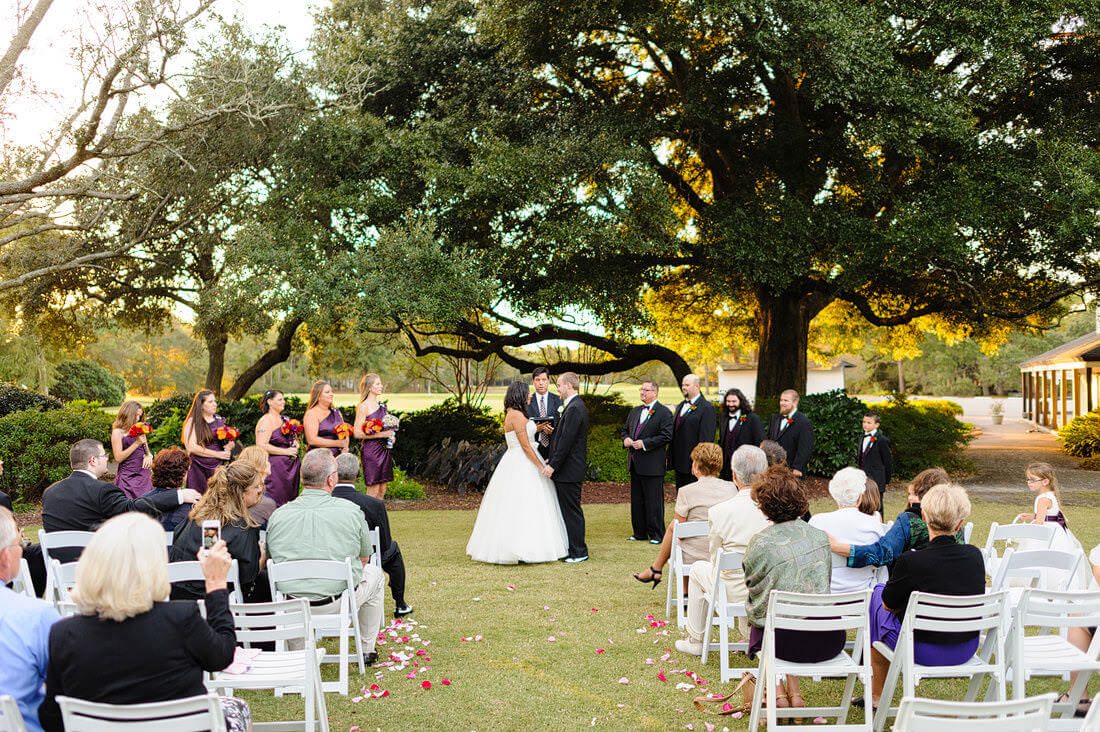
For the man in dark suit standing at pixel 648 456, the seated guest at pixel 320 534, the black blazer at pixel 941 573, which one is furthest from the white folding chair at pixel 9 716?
the man in dark suit standing at pixel 648 456

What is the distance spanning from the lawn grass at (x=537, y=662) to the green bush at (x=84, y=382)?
43.0 m

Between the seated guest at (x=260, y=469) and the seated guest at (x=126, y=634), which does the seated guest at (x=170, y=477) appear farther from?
the seated guest at (x=126, y=634)

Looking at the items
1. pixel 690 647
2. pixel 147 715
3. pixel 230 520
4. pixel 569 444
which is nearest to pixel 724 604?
A: pixel 690 647

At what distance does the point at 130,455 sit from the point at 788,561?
7354 millimetres

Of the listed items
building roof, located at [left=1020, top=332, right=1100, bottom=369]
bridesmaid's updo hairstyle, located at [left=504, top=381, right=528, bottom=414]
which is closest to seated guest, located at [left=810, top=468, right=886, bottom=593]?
bridesmaid's updo hairstyle, located at [left=504, top=381, right=528, bottom=414]

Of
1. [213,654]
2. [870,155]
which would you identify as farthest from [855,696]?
[870,155]

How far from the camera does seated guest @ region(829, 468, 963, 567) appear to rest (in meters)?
5.26

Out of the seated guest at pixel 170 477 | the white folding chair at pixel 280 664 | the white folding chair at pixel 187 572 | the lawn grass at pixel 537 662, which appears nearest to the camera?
the white folding chair at pixel 280 664

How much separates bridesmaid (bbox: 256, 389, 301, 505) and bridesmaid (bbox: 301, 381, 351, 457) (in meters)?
0.27

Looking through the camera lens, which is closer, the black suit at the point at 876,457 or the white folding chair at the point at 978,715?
the white folding chair at the point at 978,715

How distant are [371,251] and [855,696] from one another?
10.7 meters

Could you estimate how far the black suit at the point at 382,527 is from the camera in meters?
6.75

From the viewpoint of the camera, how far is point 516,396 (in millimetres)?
9461

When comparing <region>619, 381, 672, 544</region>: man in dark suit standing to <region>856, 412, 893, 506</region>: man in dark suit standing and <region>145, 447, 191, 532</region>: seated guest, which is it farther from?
<region>145, 447, 191, 532</region>: seated guest
